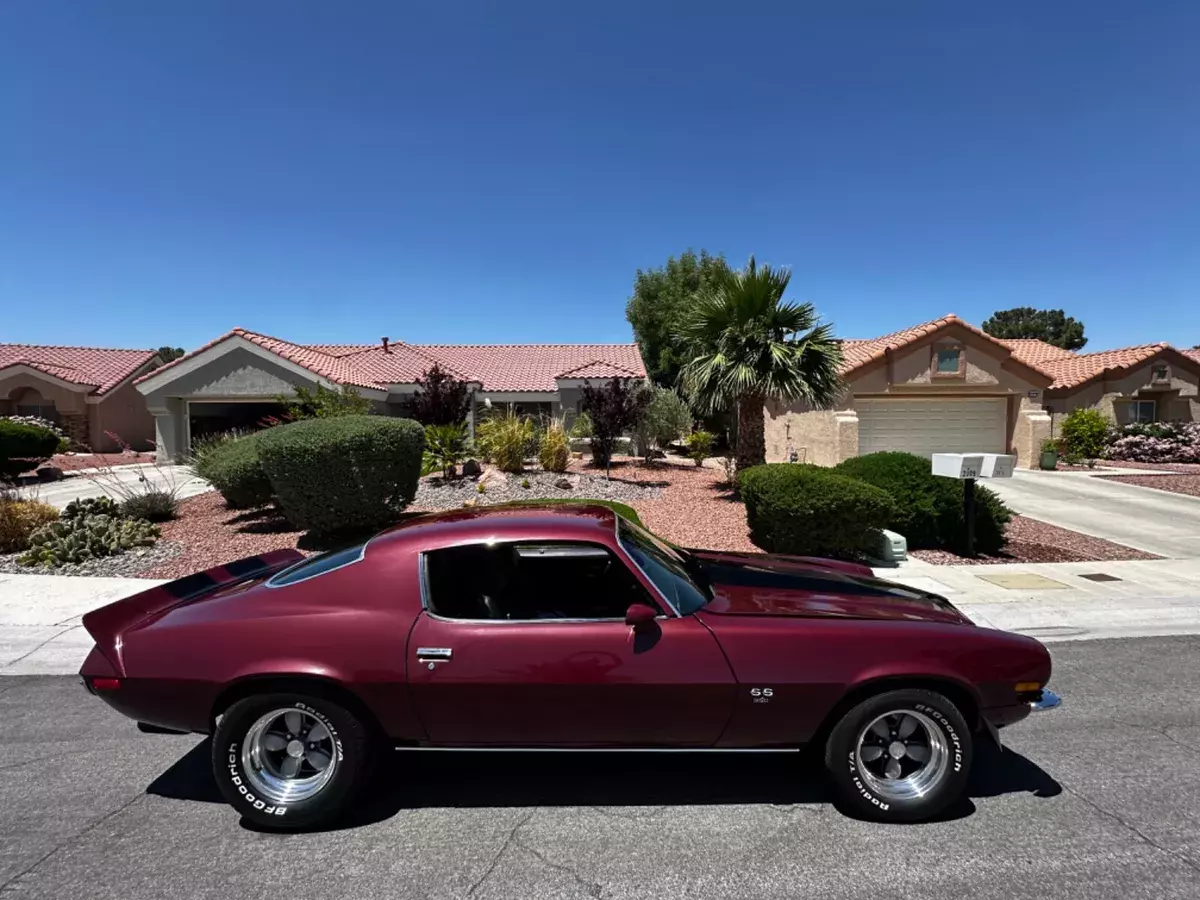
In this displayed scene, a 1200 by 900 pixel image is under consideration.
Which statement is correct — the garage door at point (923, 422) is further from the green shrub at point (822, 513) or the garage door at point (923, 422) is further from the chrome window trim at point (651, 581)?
the chrome window trim at point (651, 581)

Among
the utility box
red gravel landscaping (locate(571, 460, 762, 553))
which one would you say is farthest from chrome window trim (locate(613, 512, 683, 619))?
the utility box

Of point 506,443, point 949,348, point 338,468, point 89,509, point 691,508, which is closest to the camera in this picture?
point 338,468

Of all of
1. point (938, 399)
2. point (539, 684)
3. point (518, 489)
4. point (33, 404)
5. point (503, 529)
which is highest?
point (33, 404)

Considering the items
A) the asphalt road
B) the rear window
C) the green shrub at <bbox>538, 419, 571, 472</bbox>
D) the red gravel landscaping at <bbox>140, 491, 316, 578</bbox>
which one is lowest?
the asphalt road

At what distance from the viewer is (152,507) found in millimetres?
10492

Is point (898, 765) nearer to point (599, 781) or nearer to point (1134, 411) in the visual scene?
point (599, 781)

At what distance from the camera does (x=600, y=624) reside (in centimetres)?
310

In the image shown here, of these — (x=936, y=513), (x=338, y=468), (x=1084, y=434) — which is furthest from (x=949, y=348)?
(x=338, y=468)

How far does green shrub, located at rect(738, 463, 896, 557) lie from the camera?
26.0 feet

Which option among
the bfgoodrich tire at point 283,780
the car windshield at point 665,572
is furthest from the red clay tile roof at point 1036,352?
the bfgoodrich tire at point 283,780

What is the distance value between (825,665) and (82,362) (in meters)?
34.2

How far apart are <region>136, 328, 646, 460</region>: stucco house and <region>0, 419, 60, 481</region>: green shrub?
3381 mm

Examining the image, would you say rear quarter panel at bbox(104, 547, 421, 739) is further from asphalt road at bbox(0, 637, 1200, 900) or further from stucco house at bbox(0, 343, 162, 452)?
stucco house at bbox(0, 343, 162, 452)

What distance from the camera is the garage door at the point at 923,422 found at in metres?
19.7
